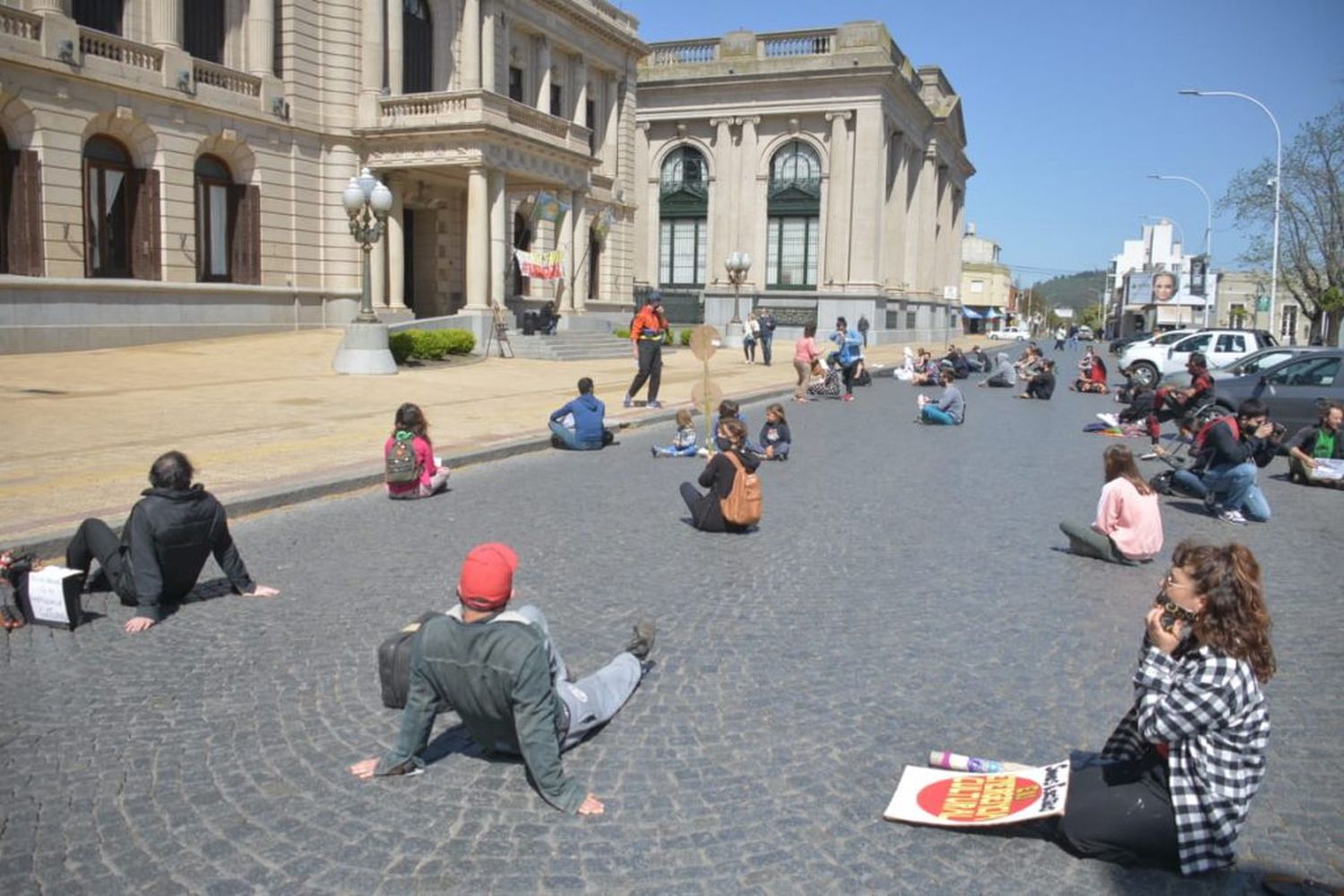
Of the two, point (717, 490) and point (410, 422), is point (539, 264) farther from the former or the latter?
point (717, 490)

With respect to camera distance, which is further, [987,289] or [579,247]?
[987,289]

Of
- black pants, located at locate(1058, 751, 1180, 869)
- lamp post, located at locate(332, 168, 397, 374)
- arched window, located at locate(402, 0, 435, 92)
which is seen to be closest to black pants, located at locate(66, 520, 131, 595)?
black pants, located at locate(1058, 751, 1180, 869)

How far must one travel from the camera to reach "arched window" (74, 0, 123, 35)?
→ 85.0ft

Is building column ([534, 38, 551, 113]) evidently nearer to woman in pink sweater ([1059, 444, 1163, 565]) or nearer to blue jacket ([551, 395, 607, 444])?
blue jacket ([551, 395, 607, 444])

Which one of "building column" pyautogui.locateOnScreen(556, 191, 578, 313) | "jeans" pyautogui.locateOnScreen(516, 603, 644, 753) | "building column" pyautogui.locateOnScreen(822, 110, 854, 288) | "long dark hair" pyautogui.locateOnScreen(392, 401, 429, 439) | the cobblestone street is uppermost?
"building column" pyautogui.locateOnScreen(822, 110, 854, 288)

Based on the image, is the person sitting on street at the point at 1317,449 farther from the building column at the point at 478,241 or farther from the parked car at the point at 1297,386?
the building column at the point at 478,241

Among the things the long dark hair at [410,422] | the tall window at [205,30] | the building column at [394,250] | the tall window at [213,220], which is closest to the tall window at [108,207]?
the tall window at [213,220]

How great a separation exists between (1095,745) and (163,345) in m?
26.0

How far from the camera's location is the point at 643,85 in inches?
2174

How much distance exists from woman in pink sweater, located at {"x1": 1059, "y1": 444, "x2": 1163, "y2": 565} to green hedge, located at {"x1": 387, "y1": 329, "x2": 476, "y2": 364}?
19.2 meters

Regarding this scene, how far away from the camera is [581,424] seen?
14188 mm

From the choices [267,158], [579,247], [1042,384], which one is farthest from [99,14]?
[1042,384]

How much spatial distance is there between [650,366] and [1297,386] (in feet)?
34.5

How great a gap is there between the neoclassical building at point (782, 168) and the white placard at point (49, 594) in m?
47.5
